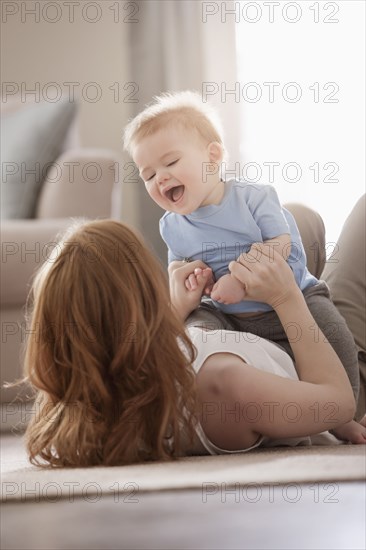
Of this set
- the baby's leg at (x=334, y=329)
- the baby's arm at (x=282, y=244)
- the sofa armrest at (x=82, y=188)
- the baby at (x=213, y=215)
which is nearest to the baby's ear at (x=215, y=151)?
the baby at (x=213, y=215)

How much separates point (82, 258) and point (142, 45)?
3.01 meters

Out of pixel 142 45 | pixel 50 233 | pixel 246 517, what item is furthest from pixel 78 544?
pixel 142 45

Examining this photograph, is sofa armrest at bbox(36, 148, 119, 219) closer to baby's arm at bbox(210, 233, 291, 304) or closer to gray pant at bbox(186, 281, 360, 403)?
gray pant at bbox(186, 281, 360, 403)

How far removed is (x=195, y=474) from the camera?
94cm

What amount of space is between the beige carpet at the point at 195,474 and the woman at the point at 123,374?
0.04 m

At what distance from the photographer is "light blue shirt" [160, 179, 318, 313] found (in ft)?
4.44

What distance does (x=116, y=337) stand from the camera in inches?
43.5

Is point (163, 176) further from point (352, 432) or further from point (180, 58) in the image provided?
point (180, 58)

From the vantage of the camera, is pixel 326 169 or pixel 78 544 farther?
pixel 326 169

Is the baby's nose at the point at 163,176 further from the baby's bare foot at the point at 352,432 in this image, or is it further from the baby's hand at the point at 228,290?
the baby's bare foot at the point at 352,432

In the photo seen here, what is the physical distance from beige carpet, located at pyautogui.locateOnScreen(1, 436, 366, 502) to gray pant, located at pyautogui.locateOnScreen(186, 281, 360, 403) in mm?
248

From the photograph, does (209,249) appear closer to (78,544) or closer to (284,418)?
(284,418)

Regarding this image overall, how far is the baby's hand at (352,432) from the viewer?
1.32 meters

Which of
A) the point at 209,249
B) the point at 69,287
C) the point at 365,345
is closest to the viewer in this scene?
the point at 69,287
